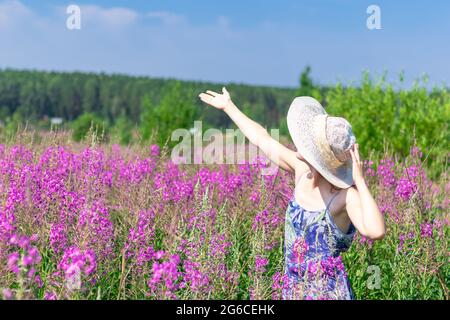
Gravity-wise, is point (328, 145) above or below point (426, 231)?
above

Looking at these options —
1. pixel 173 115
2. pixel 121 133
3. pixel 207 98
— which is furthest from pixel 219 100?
pixel 121 133

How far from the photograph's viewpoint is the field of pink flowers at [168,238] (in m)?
3.06

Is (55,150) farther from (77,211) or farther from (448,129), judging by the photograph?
(448,129)

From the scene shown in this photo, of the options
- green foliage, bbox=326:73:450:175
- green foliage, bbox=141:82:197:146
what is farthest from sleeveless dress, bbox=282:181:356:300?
green foliage, bbox=141:82:197:146

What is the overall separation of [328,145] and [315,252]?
575mm

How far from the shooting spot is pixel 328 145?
9.47ft

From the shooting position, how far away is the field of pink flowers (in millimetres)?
3062

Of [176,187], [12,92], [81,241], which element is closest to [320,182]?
[81,241]

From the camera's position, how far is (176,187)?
487cm

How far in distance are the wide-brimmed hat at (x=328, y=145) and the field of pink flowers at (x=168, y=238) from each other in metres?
0.48

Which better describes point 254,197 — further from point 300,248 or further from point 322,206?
point 300,248

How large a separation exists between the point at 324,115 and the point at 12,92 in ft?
217

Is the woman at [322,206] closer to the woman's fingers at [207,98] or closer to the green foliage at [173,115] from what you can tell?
the woman's fingers at [207,98]

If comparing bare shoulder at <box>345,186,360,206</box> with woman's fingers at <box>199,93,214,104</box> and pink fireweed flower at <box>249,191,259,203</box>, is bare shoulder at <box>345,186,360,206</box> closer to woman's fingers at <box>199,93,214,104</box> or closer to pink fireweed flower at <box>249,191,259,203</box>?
woman's fingers at <box>199,93,214,104</box>
